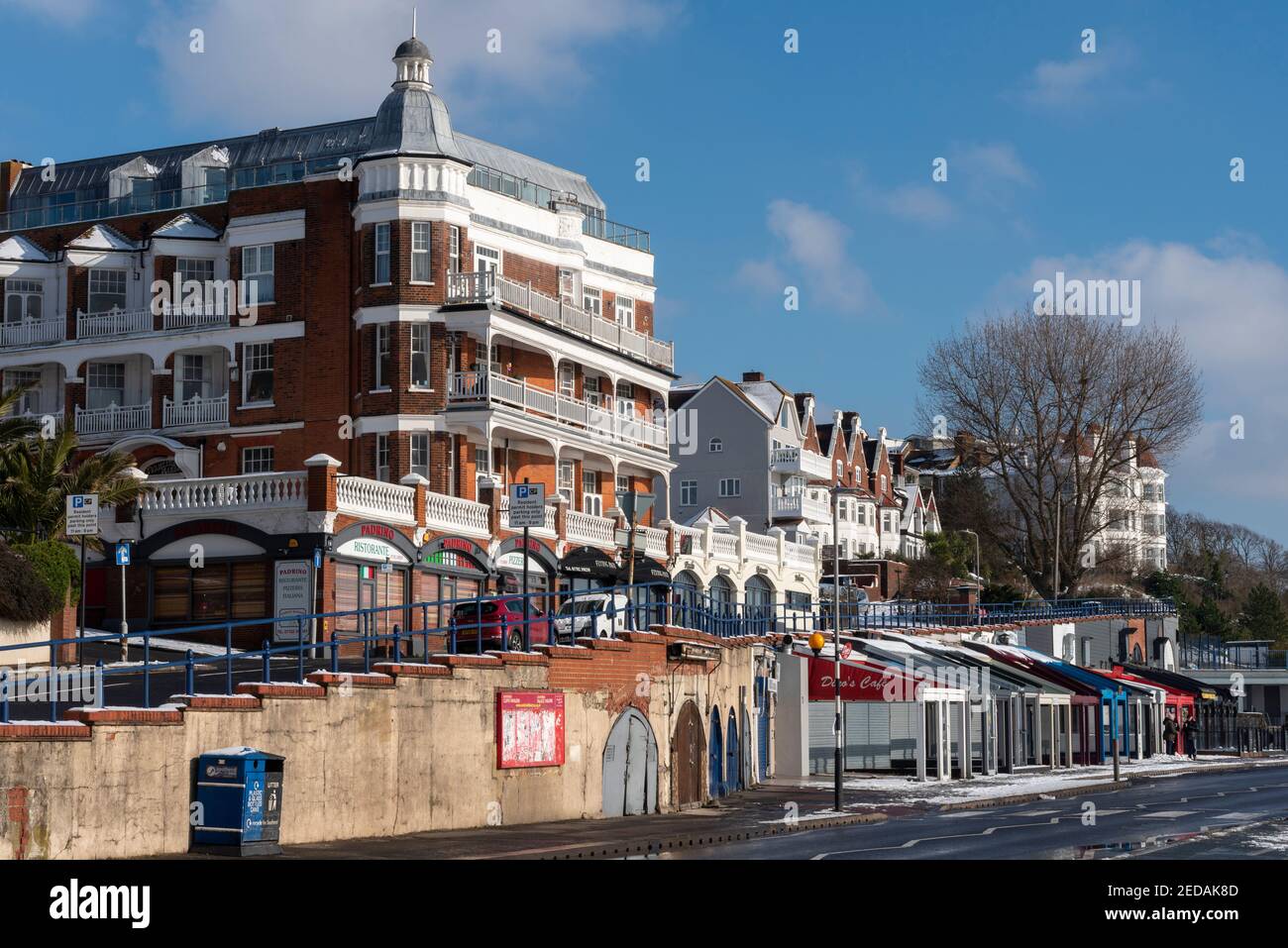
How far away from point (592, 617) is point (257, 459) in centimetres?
2399

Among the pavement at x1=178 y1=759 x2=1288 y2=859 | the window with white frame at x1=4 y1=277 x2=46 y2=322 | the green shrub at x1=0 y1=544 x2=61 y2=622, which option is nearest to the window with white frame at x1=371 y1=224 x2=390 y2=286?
the window with white frame at x1=4 y1=277 x2=46 y2=322

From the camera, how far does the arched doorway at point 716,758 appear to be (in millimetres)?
35250

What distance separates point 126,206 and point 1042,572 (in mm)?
42913

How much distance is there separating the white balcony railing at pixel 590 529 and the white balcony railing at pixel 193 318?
41.0 feet

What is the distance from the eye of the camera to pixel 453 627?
26484mm

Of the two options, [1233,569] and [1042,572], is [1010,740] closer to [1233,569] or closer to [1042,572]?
[1042,572]

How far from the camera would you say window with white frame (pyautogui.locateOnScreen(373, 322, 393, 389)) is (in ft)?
171

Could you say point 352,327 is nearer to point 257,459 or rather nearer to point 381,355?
point 381,355

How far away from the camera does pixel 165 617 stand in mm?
44844

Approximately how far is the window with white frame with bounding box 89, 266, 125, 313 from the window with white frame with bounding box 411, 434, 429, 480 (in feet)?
38.3

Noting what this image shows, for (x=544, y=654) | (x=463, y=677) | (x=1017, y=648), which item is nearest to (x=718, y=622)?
(x=544, y=654)

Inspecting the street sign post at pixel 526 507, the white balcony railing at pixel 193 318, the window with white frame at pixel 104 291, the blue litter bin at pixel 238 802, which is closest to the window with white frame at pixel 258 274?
the white balcony railing at pixel 193 318

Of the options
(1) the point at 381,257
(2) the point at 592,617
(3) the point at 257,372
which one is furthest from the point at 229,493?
(2) the point at 592,617

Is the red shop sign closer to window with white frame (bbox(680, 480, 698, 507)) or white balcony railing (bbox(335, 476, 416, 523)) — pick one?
white balcony railing (bbox(335, 476, 416, 523))
